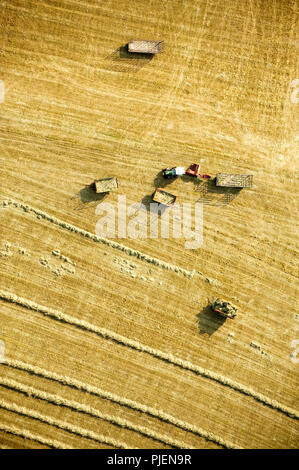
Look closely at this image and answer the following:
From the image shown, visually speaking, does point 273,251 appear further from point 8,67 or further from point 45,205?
point 8,67

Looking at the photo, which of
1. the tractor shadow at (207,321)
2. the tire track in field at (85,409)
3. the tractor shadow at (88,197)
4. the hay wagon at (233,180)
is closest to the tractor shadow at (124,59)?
the tractor shadow at (88,197)

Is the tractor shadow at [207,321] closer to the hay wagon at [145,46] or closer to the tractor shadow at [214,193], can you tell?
the tractor shadow at [214,193]

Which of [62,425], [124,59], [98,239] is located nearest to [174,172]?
[98,239]

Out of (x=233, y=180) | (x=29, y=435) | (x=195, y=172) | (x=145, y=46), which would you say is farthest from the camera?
(x=233, y=180)

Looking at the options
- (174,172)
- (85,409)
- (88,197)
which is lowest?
(85,409)

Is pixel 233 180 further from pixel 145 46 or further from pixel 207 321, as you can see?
pixel 145 46
